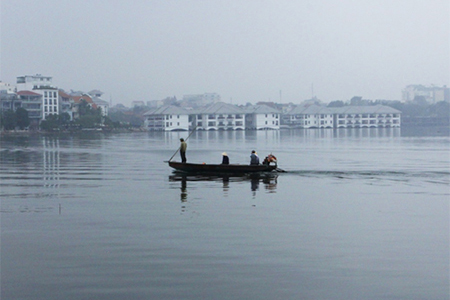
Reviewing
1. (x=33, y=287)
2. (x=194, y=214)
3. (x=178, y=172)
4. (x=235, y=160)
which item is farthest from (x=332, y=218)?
(x=235, y=160)

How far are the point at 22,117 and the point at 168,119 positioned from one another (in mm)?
47115

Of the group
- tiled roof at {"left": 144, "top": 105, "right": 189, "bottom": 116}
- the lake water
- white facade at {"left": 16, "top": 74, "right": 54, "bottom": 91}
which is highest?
white facade at {"left": 16, "top": 74, "right": 54, "bottom": 91}

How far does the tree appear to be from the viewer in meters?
90.9

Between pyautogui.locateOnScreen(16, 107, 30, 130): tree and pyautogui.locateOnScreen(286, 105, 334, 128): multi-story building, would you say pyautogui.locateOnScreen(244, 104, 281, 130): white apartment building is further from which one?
pyautogui.locateOnScreen(16, 107, 30, 130): tree

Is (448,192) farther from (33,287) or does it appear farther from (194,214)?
(33,287)

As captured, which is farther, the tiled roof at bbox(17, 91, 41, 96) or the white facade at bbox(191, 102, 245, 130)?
the white facade at bbox(191, 102, 245, 130)

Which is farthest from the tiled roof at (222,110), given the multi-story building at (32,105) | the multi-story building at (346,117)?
the multi-story building at (32,105)

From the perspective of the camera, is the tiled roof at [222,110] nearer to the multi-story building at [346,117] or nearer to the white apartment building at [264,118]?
the white apartment building at [264,118]

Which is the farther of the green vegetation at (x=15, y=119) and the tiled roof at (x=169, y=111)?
the tiled roof at (x=169, y=111)

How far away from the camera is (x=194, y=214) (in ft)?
44.8

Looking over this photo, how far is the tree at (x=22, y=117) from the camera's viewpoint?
90938 millimetres

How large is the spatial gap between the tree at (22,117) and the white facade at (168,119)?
147 ft

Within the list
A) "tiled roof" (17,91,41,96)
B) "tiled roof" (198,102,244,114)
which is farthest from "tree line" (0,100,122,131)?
"tiled roof" (198,102,244,114)

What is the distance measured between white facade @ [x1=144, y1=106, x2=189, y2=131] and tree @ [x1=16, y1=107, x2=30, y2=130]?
44.7 metres
